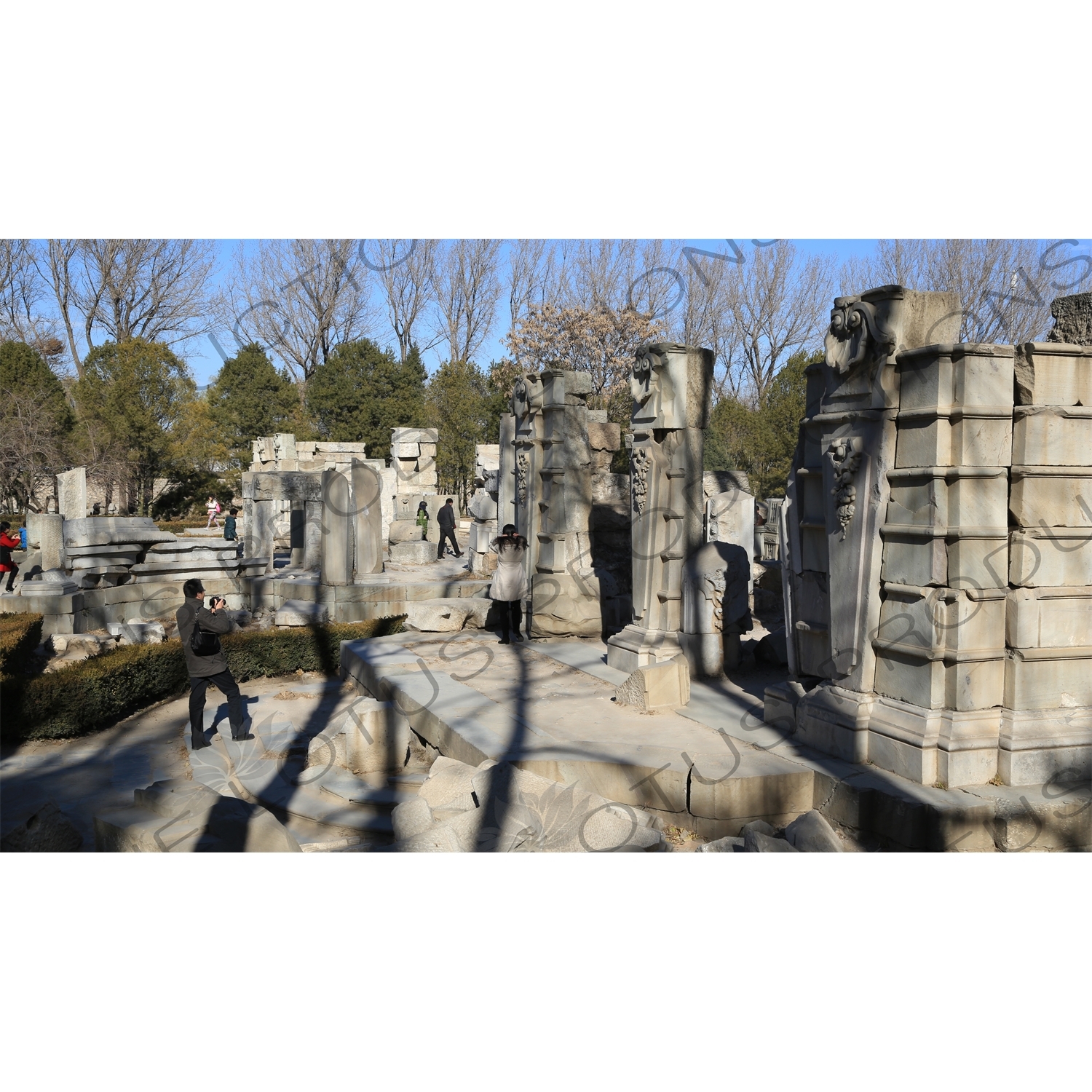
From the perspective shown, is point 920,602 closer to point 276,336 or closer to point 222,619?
point 222,619

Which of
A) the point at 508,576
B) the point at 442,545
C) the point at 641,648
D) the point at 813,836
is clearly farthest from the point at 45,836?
the point at 442,545

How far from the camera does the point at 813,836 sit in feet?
16.3

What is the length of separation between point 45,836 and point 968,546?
20.4ft

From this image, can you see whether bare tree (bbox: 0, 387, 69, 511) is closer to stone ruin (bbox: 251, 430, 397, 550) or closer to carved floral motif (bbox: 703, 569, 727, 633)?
stone ruin (bbox: 251, 430, 397, 550)

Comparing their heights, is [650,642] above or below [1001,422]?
below

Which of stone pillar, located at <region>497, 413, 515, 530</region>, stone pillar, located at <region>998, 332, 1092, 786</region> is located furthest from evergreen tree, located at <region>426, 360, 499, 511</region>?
stone pillar, located at <region>998, 332, 1092, 786</region>

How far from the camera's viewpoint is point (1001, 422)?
17.4 feet

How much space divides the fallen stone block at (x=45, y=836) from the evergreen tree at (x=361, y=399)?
3457cm

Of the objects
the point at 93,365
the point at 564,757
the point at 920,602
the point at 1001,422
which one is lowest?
Result: the point at 564,757

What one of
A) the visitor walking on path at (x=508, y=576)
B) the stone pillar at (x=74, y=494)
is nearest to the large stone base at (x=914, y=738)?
the visitor walking on path at (x=508, y=576)

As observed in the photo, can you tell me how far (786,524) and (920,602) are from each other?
58.6 inches

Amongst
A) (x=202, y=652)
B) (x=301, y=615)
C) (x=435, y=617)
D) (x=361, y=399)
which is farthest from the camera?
(x=361, y=399)

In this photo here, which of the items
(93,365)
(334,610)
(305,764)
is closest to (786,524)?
(305,764)

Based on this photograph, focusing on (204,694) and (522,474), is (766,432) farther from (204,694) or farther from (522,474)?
(204,694)
